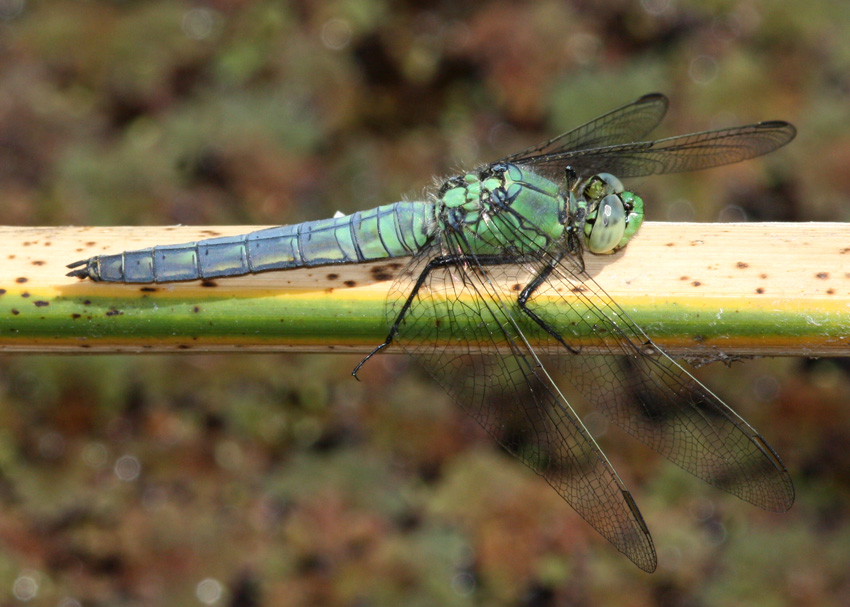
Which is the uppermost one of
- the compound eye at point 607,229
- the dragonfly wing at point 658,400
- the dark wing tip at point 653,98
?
the dark wing tip at point 653,98

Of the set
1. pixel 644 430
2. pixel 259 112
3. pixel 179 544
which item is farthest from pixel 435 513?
pixel 259 112

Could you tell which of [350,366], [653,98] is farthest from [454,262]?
[350,366]

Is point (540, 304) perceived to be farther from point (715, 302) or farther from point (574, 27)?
point (574, 27)

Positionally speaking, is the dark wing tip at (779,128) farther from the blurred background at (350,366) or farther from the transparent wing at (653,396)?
the blurred background at (350,366)

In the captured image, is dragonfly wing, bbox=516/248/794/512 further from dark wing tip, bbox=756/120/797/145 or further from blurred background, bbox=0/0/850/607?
blurred background, bbox=0/0/850/607

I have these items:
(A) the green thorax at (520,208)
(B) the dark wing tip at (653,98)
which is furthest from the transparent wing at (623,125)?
(A) the green thorax at (520,208)

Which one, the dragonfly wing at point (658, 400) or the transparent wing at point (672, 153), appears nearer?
the dragonfly wing at point (658, 400)
